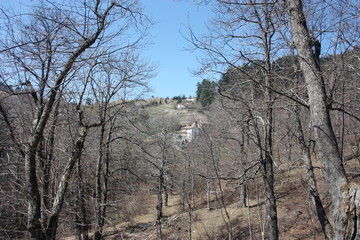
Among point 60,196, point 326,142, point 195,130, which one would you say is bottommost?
point 60,196

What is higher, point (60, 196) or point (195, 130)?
point (195, 130)

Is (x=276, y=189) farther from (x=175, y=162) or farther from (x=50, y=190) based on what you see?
(x=50, y=190)

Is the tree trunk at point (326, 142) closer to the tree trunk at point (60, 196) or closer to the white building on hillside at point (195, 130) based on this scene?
the white building on hillside at point (195, 130)

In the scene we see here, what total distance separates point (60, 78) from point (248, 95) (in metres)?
3.96

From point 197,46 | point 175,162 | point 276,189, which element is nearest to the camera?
point 197,46

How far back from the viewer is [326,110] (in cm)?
283

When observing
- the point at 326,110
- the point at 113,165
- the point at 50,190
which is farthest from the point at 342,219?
the point at 113,165

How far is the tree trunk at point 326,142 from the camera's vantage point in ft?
7.59

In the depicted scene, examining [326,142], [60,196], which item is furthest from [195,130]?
[326,142]

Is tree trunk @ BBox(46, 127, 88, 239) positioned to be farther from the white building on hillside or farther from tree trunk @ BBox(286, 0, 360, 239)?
tree trunk @ BBox(286, 0, 360, 239)

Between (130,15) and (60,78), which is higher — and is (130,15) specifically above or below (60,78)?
above

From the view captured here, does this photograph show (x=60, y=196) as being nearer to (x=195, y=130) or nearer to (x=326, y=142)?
(x=326, y=142)

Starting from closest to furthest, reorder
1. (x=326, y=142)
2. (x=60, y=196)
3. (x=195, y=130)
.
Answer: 1. (x=326, y=142)
2. (x=60, y=196)
3. (x=195, y=130)

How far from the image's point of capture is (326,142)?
2.73 meters
